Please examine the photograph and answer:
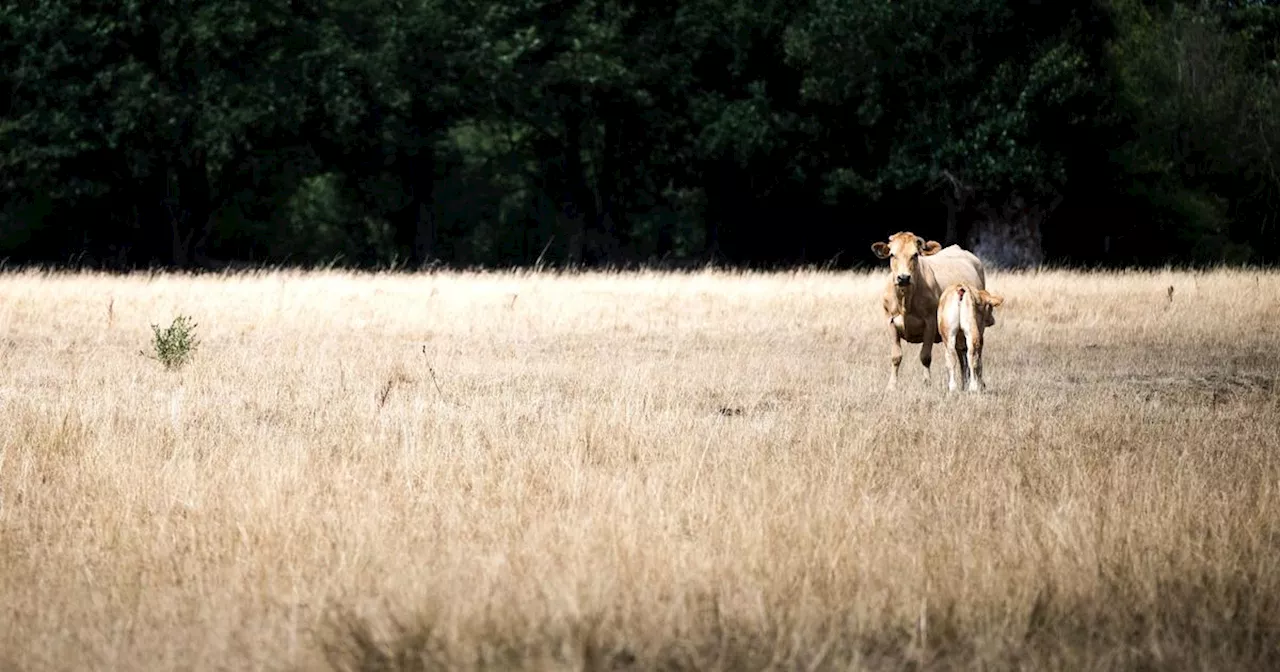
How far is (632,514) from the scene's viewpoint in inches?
263

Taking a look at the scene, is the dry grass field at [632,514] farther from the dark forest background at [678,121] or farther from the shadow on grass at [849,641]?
the dark forest background at [678,121]

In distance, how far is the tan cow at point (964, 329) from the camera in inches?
485

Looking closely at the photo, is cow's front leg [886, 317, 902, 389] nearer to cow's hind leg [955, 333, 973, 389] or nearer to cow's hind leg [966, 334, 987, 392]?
cow's hind leg [955, 333, 973, 389]

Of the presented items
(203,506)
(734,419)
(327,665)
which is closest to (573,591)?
(327,665)

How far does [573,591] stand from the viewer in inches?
200

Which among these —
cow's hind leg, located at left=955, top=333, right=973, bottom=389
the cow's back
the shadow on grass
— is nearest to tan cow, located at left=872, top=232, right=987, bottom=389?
cow's hind leg, located at left=955, top=333, right=973, bottom=389

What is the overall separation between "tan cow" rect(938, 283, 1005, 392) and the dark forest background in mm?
18723

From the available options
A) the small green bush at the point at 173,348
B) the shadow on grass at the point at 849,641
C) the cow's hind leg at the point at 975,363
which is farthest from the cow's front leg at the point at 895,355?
the shadow on grass at the point at 849,641

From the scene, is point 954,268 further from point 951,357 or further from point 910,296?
point 951,357

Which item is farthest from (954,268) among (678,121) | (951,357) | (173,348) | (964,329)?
(678,121)

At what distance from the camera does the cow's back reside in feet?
46.9

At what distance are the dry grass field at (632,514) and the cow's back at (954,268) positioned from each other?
87 cm

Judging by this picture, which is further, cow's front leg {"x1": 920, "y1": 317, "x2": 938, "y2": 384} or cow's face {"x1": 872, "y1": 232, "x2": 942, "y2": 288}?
cow's front leg {"x1": 920, "y1": 317, "x2": 938, "y2": 384}

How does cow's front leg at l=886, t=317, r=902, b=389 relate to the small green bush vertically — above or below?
above
